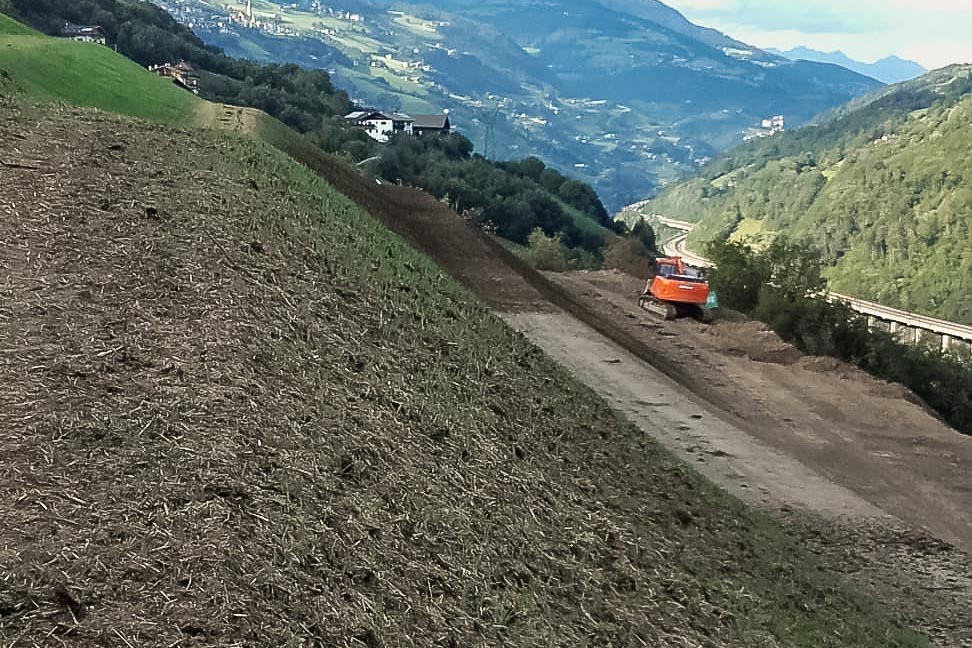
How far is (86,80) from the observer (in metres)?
22.4

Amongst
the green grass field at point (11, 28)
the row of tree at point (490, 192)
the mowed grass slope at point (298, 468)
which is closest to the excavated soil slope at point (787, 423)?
the mowed grass slope at point (298, 468)

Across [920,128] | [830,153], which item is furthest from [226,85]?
[830,153]

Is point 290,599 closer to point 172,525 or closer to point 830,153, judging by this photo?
point 172,525

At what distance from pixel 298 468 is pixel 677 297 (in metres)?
23.0

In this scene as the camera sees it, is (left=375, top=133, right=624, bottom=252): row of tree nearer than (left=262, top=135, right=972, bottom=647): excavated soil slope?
No

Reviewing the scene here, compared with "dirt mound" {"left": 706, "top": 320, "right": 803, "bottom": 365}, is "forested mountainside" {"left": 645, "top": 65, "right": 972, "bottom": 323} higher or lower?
→ higher

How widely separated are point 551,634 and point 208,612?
2.01 metres

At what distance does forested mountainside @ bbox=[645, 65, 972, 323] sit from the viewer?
258 feet

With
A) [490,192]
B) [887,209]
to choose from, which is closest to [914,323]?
[887,209]

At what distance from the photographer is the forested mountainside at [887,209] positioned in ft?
258

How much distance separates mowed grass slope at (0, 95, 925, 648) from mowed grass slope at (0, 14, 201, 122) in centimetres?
1066

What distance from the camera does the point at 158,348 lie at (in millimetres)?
6707

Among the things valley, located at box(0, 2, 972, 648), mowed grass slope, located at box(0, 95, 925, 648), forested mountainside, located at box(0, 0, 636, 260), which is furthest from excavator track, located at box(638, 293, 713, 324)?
mowed grass slope, located at box(0, 95, 925, 648)

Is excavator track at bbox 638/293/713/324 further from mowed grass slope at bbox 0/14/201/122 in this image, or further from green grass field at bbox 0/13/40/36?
green grass field at bbox 0/13/40/36
